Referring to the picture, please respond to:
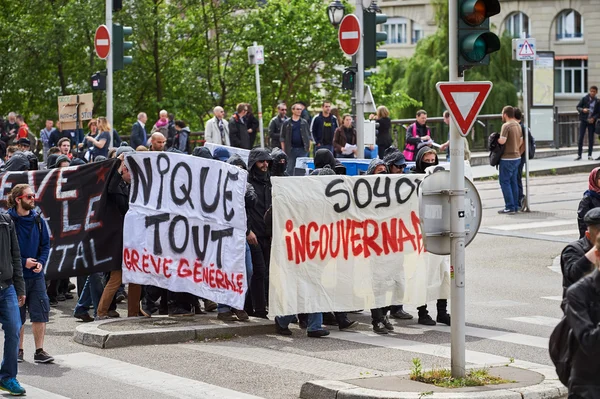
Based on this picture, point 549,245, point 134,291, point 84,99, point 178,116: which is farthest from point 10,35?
point 134,291

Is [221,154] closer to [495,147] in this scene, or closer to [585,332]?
[495,147]

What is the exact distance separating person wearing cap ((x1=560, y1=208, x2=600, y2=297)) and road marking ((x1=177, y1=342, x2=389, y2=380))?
238cm

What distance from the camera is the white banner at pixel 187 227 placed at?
481 inches

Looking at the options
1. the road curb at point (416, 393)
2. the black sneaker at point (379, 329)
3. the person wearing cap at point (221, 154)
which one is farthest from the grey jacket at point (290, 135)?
the road curb at point (416, 393)

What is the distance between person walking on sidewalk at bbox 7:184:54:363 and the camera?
1039 centimetres

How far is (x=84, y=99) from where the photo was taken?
2388 cm

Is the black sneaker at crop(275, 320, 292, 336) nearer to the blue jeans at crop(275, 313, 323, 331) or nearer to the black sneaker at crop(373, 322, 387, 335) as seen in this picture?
the blue jeans at crop(275, 313, 323, 331)

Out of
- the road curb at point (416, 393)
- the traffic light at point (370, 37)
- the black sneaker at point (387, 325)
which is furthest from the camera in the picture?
the traffic light at point (370, 37)

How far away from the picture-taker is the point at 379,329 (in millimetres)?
12336

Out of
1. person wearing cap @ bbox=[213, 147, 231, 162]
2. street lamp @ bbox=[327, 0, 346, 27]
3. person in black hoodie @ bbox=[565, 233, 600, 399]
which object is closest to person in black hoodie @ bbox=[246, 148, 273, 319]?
person wearing cap @ bbox=[213, 147, 231, 162]

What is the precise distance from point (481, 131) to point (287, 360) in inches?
1008

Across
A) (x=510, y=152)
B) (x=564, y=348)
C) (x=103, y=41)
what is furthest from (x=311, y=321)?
(x=103, y=41)

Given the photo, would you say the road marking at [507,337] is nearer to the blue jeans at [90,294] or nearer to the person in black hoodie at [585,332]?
the blue jeans at [90,294]

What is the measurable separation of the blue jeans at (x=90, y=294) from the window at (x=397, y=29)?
58821mm
